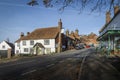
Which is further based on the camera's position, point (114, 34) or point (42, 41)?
point (42, 41)

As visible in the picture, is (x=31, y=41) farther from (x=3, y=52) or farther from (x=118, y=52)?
(x=118, y=52)

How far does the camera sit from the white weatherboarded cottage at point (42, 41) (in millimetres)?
64438

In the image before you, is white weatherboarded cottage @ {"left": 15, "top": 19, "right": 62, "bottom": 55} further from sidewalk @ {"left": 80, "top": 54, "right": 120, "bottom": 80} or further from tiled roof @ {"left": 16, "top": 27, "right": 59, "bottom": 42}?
sidewalk @ {"left": 80, "top": 54, "right": 120, "bottom": 80}

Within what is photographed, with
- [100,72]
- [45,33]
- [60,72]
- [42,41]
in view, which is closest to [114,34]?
[100,72]

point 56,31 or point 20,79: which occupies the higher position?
point 56,31

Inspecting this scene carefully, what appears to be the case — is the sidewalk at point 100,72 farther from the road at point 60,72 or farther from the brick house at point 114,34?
the brick house at point 114,34

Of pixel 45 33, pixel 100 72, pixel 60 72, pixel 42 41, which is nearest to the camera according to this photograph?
pixel 100 72

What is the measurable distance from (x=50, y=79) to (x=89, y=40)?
11883cm

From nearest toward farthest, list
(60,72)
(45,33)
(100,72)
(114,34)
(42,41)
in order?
(100,72)
(60,72)
(114,34)
(42,41)
(45,33)

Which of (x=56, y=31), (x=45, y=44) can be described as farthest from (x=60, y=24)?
(x=45, y=44)

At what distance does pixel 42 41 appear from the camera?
2630 inches

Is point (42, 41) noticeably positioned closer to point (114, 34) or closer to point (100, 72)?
point (114, 34)

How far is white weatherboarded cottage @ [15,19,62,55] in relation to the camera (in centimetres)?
6444

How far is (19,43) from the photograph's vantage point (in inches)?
3086
